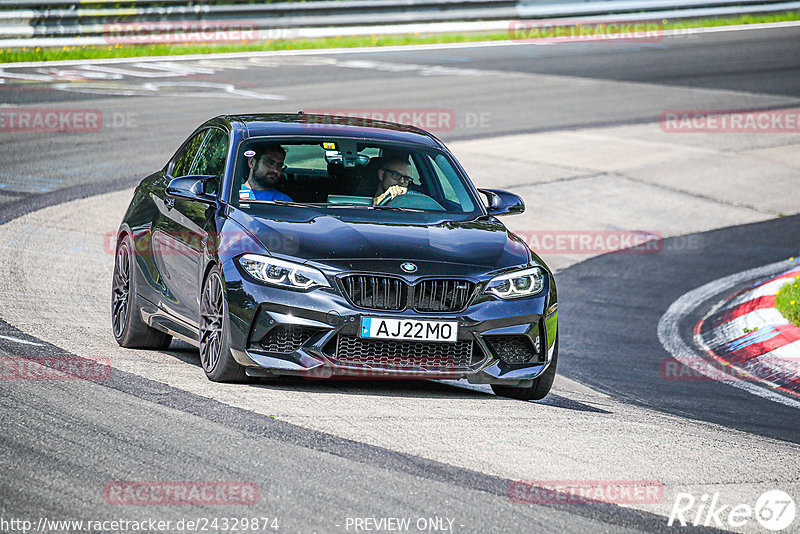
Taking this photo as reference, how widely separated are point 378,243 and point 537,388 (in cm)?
135

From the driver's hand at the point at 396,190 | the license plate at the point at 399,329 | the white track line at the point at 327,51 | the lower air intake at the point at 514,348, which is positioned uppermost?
the driver's hand at the point at 396,190

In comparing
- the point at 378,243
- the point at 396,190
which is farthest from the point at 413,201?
the point at 378,243

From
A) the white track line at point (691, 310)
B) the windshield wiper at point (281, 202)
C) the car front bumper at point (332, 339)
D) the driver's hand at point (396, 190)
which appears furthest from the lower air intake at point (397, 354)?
the white track line at point (691, 310)

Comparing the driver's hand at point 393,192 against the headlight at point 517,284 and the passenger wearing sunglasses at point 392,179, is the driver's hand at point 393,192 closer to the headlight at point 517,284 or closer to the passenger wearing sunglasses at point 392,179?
the passenger wearing sunglasses at point 392,179

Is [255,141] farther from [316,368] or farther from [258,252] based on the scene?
[316,368]

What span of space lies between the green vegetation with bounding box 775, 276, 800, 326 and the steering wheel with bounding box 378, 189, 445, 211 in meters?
4.01

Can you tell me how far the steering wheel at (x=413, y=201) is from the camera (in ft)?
27.5

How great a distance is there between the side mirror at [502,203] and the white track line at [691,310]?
2.40m

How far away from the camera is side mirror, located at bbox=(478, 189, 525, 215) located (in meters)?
8.62

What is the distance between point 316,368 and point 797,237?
10066mm

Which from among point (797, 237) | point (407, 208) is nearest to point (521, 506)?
point (407, 208)

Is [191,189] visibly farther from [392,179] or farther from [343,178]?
[392,179]

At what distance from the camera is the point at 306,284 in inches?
282

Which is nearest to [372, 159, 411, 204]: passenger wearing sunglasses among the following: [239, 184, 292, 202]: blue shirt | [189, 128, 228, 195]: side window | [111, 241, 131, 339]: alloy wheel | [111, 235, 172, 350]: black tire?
[239, 184, 292, 202]: blue shirt
